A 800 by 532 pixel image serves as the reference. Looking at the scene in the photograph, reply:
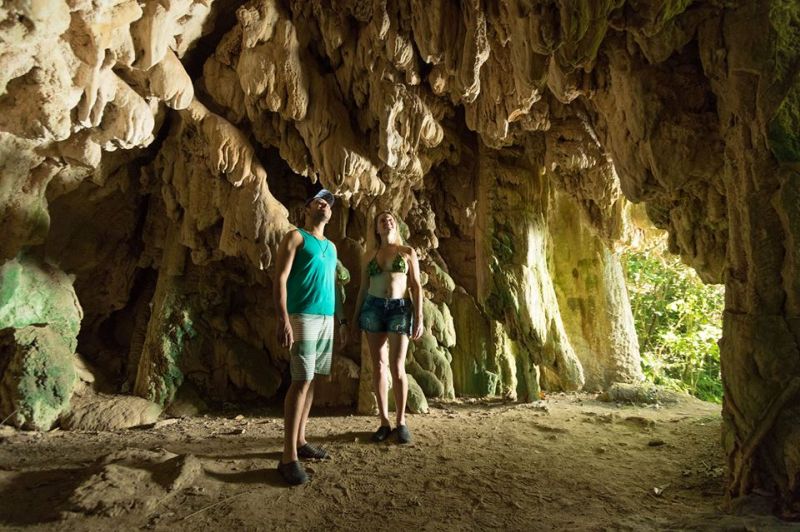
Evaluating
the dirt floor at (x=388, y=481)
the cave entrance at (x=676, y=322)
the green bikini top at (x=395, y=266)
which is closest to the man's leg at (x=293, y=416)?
the dirt floor at (x=388, y=481)

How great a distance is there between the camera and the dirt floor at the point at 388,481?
8.49ft

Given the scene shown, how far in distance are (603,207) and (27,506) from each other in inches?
275

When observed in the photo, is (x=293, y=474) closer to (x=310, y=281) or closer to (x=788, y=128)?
(x=310, y=281)

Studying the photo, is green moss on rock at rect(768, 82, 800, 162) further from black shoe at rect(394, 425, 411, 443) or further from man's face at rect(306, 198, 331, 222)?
black shoe at rect(394, 425, 411, 443)

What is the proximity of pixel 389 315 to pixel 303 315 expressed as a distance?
113 centimetres

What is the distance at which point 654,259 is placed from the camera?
12.1 m

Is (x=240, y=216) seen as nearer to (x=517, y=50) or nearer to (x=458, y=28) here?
(x=458, y=28)

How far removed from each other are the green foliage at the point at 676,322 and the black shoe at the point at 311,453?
30.9ft

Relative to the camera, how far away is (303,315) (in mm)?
3369

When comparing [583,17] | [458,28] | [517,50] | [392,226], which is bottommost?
[392,226]

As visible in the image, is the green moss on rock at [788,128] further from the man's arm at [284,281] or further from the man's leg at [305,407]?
the man's leg at [305,407]

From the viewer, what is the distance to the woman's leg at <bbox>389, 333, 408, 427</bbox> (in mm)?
4211

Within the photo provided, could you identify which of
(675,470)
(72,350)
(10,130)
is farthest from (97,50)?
(675,470)

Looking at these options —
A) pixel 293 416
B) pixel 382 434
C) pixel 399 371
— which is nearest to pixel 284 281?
pixel 293 416
